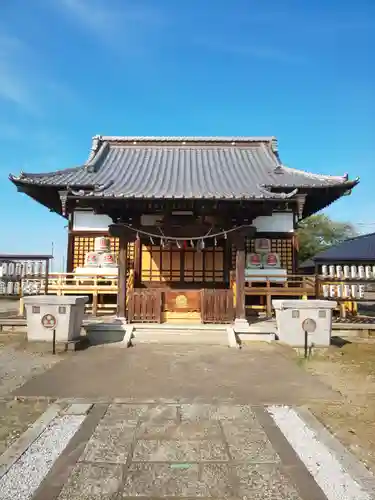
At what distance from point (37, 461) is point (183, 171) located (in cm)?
1319

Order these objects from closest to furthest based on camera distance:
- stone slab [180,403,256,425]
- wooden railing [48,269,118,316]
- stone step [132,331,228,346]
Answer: stone slab [180,403,256,425] < stone step [132,331,228,346] < wooden railing [48,269,118,316]

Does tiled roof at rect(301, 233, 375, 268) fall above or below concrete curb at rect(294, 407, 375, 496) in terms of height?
above

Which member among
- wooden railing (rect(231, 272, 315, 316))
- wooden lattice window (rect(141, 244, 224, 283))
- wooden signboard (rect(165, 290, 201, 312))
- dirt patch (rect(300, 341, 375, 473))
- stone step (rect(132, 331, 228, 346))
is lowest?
dirt patch (rect(300, 341, 375, 473))

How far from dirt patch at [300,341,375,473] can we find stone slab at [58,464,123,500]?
7.62ft

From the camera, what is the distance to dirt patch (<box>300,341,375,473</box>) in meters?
3.70

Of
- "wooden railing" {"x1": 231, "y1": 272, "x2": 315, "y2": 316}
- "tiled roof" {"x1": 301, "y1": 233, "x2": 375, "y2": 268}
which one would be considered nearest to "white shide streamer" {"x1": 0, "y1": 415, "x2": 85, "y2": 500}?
"wooden railing" {"x1": 231, "y1": 272, "x2": 315, "y2": 316}

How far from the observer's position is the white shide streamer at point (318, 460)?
9.05ft

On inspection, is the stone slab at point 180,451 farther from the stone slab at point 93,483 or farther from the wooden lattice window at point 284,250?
the wooden lattice window at point 284,250

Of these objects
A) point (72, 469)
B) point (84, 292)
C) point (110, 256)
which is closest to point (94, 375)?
point (72, 469)

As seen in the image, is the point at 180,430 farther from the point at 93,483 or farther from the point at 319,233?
the point at 319,233

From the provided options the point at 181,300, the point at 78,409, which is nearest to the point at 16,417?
the point at 78,409

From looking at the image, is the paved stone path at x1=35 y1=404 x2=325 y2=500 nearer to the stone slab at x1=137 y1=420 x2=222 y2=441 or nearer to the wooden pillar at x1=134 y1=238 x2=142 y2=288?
the stone slab at x1=137 y1=420 x2=222 y2=441

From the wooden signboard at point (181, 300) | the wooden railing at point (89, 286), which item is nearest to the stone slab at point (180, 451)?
the wooden signboard at point (181, 300)

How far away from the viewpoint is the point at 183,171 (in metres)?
15.1
